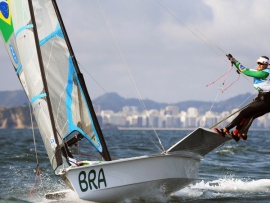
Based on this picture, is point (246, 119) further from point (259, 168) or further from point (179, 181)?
point (259, 168)

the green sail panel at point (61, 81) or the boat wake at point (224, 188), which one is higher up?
the green sail panel at point (61, 81)

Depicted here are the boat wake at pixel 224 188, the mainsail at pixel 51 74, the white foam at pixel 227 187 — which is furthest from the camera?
the white foam at pixel 227 187

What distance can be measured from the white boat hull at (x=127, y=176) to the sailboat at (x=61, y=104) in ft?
0.05

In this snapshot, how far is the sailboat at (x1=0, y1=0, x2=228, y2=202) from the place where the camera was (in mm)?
10828

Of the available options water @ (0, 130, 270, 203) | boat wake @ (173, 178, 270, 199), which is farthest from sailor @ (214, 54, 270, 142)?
boat wake @ (173, 178, 270, 199)

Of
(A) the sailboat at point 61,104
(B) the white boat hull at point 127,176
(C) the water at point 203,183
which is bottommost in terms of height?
(C) the water at point 203,183

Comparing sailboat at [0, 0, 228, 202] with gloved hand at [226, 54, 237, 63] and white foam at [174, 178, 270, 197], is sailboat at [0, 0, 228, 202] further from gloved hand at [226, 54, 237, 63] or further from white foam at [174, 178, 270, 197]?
white foam at [174, 178, 270, 197]

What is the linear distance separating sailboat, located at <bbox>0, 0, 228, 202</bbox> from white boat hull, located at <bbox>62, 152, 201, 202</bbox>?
0.05ft

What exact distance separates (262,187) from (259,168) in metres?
5.53

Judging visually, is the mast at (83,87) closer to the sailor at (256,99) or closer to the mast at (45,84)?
the mast at (45,84)

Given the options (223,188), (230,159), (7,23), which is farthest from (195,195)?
(230,159)

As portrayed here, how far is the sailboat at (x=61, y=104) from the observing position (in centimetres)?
1083

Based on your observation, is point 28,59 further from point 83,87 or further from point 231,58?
point 231,58

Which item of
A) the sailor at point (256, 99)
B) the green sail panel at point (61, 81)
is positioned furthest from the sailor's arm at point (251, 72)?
the green sail panel at point (61, 81)
